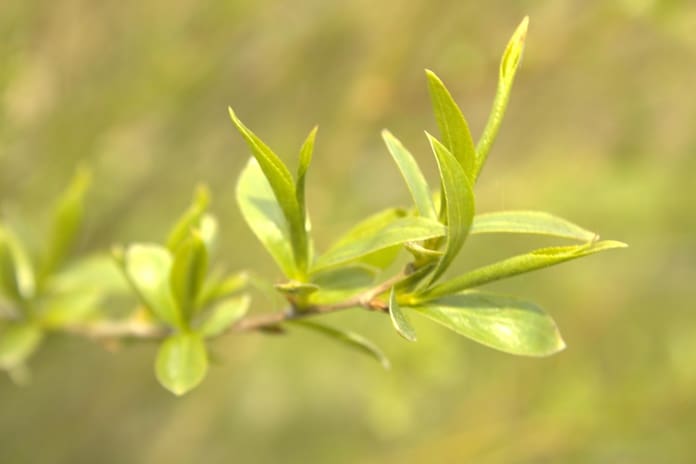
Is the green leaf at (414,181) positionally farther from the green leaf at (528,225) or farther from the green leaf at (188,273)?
the green leaf at (188,273)

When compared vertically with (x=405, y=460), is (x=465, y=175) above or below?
above

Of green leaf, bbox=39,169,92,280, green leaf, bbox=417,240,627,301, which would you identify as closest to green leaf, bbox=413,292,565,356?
green leaf, bbox=417,240,627,301

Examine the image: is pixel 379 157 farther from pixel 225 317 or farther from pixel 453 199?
pixel 453 199

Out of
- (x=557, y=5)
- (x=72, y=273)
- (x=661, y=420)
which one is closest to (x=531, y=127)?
(x=557, y=5)

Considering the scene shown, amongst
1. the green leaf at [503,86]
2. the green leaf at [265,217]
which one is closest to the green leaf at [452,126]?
the green leaf at [503,86]

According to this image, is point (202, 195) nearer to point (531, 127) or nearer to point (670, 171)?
point (670, 171)

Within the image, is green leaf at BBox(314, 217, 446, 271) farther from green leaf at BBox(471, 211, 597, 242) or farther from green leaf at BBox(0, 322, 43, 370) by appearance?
green leaf at BBox(0, 322, 43, 370)

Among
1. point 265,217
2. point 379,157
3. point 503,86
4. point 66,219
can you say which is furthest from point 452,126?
point 379,157
